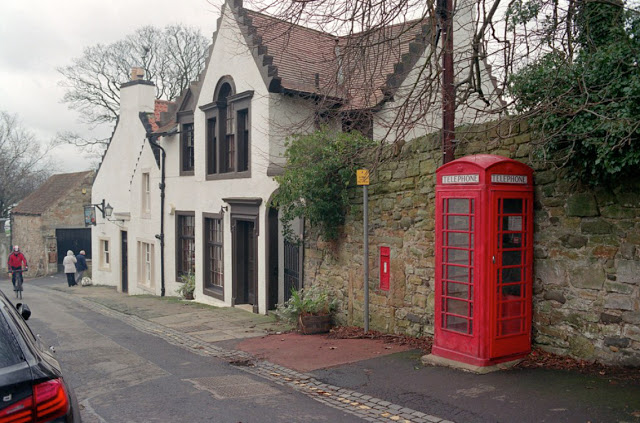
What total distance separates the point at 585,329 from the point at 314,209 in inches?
212

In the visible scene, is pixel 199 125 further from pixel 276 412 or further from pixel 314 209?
pixel 276 412

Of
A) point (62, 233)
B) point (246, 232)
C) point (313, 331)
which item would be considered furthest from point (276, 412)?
point (62, 233)

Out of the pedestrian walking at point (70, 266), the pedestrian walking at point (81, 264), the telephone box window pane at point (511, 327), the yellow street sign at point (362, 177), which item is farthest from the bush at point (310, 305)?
the pedestrian walking at point (81, 264)

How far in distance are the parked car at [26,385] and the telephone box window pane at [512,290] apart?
5.30 m

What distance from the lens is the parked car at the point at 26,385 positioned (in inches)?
144

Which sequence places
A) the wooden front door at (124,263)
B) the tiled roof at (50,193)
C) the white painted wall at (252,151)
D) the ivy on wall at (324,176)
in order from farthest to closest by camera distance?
the tiled roof at (50,193), the wooden front door at (124,263), the white painted wall at (252,151), the ivy on wall at (324,176)

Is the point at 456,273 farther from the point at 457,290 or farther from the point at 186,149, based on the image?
the point at 186,149

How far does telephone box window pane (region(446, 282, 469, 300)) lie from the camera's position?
771cm

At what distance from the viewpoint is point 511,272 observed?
763 cm

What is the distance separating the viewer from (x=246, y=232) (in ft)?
53.4

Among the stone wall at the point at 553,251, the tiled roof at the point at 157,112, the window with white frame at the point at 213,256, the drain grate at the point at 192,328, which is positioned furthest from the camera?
the tiled roof at the point at 157,112

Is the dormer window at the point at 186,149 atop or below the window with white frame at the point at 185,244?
atop

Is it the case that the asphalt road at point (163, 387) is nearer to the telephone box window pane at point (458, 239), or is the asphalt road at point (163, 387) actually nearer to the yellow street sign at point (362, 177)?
the telephone box window pane at point (458, 239)

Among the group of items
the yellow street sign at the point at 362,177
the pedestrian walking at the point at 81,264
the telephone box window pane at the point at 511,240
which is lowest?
the pedestrian walking at the point at 81,264
